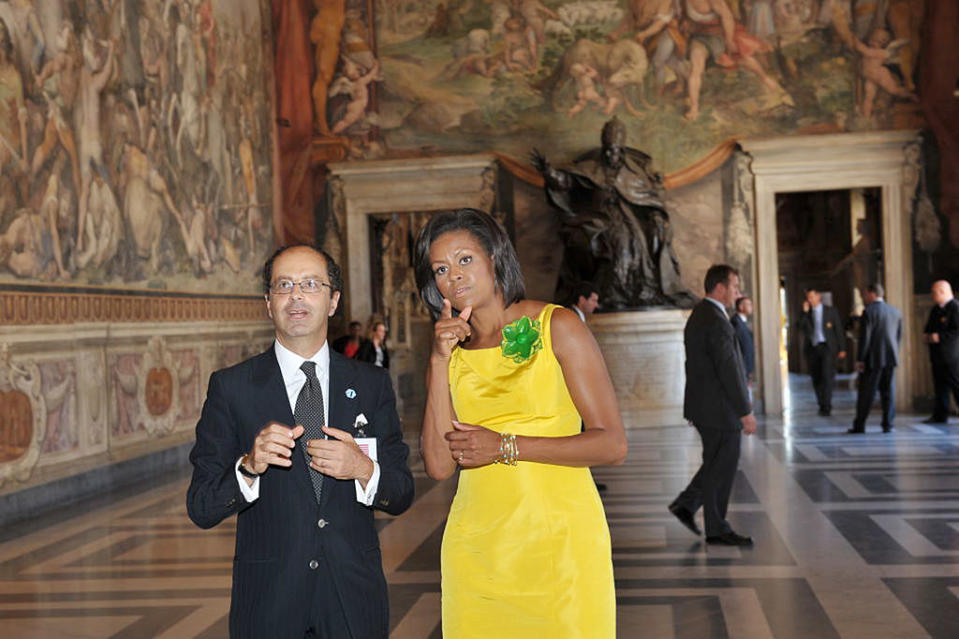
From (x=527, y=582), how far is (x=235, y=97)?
14193mm

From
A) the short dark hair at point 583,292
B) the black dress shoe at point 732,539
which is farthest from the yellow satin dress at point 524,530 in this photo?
the short dark hair at point 583,292

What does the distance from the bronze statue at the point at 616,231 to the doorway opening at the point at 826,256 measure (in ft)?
38.9

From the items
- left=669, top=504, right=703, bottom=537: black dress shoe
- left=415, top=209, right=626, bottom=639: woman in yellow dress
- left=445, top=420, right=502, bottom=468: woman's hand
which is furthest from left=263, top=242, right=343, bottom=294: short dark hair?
left=669, top=504, right=703, bottom=537: black dress shoe

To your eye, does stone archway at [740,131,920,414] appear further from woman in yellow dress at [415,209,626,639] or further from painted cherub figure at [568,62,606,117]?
woman in yellow dress at [415,209,626,639]

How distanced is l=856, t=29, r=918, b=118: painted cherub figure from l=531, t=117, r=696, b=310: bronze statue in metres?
3.96

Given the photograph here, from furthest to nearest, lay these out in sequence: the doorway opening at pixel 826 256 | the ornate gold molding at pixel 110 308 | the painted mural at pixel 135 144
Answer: the doorway opening at pixel 826 256, the painted mural at pixel 135 144, the ornate gold molding at pixel 110 308

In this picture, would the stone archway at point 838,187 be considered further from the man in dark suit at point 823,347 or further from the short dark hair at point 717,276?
the short dark hair at point 717,276

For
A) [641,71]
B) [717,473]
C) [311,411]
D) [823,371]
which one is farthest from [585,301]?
[641,71]

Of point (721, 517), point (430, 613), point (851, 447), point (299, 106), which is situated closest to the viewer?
point (430, 613)

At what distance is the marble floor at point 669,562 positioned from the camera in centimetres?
557

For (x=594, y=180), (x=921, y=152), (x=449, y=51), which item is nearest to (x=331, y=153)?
(x=449, y=51)

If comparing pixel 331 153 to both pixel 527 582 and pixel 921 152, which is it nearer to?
pixel 921 152

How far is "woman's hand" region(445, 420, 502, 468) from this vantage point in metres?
2.91

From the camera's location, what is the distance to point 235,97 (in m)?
16.0
